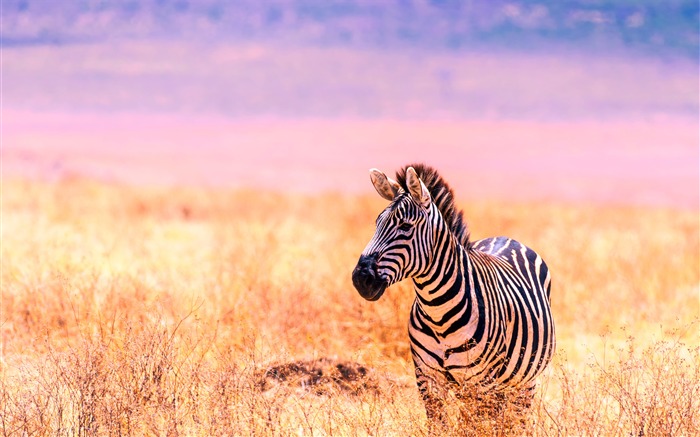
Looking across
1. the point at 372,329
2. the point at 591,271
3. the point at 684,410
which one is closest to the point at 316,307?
the point at 372,329

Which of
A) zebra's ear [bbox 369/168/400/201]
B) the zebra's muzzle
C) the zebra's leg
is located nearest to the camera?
the zebra's muzzle

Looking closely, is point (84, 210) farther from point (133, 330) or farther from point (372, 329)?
point (133, 330)

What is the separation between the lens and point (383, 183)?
574cm

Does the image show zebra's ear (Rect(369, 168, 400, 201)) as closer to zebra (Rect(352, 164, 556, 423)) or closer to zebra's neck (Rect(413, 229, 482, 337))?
zebra (Rect(352, 164, 556, 423))

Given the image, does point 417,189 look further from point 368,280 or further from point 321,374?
point 321,374

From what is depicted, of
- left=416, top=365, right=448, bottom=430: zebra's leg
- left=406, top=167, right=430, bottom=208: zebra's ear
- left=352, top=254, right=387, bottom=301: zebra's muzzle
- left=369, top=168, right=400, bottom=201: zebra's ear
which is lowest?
left=416, top=365, right=448, bottom=430: zebra's leg

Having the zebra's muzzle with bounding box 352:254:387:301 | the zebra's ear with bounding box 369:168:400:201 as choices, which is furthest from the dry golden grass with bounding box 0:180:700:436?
the zebra's ear with bounding box 369:168:400:201

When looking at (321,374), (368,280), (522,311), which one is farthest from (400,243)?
(321,374)

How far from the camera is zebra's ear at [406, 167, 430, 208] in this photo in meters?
5.41

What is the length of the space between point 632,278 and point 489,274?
8.14m

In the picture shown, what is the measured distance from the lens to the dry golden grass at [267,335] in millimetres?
5719

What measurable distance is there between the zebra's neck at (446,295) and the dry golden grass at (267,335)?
62 cm

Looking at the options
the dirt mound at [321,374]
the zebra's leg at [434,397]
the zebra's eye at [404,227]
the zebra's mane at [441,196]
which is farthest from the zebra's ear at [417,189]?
the dirt mound at [321,374]

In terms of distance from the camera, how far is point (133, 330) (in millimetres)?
6410
